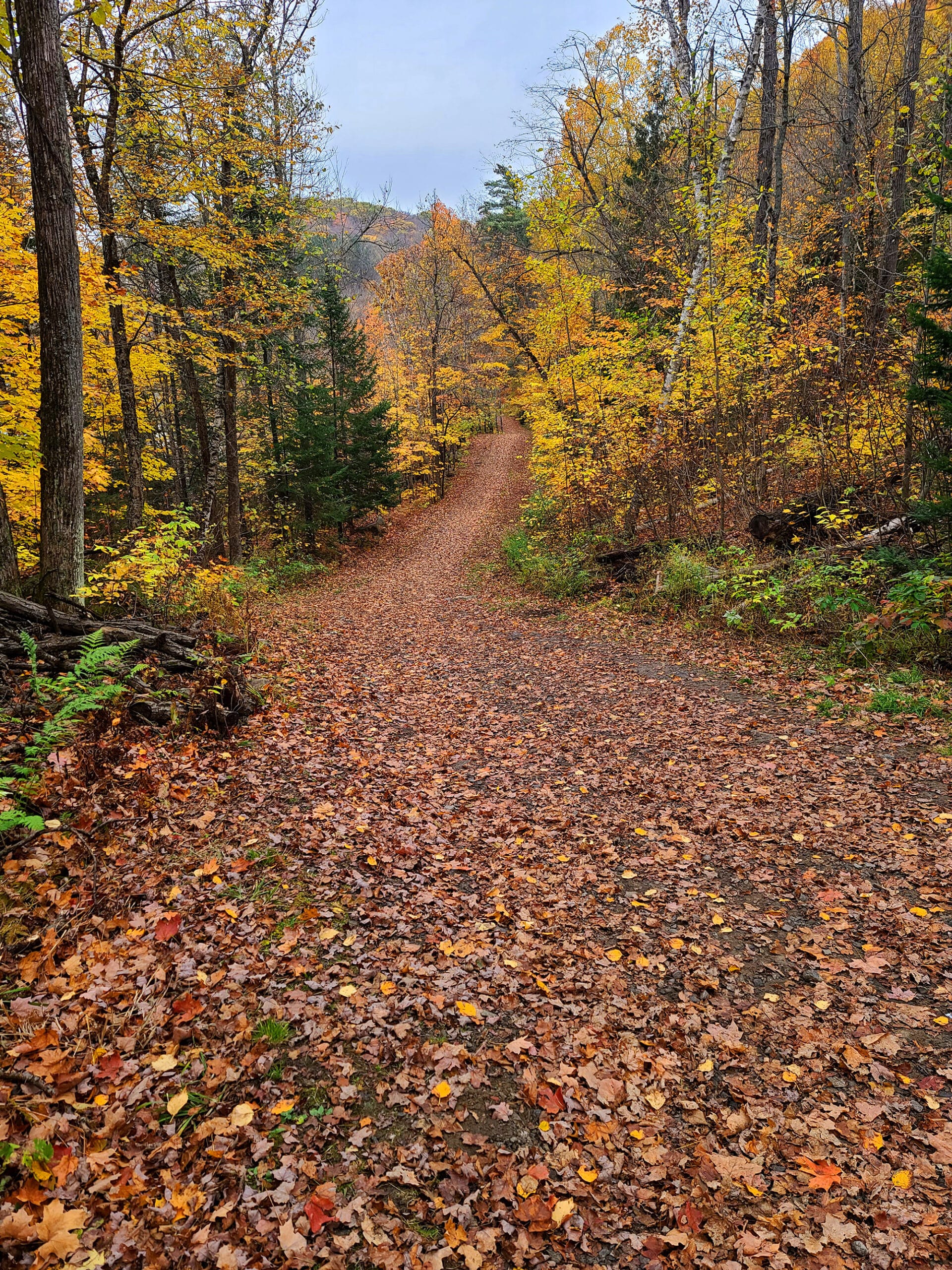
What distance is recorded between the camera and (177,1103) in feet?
9.26

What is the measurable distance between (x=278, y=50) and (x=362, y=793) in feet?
60.3

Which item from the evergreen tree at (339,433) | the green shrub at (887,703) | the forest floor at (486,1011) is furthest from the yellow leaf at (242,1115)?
the evergreen tree at (339,433)

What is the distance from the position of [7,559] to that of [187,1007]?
4.83m

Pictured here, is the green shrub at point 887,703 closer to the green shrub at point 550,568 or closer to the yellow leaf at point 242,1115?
the yellow leaf at point 242,1115

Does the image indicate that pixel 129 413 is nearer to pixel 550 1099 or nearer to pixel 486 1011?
pixel 486 1011

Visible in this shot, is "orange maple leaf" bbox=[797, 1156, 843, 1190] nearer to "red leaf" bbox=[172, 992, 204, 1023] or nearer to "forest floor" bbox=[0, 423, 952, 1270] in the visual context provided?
→ "forest floor" bbox=[0, 423, 952, 1270]

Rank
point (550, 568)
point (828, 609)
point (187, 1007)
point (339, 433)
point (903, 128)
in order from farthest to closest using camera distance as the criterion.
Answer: point (339, 433) < point (550, 568) < point (903, 128) < point (828, 609) < point (187, 1007)

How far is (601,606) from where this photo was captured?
12.8 metres

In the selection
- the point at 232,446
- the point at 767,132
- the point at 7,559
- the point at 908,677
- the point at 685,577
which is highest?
the point at 767,132

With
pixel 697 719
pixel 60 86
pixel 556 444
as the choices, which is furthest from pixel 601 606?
pixel 60 86

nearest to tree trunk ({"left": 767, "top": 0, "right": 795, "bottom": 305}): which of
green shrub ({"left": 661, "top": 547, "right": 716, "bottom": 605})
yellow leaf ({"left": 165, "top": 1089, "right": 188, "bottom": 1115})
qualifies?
green shrub ({"left": 661, "top": 547, "right": 716, "bottom": 605})

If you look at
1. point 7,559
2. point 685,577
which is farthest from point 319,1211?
point 685,577

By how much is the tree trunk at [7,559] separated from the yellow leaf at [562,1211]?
6.55 meters

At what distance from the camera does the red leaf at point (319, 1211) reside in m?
→ 2.51
